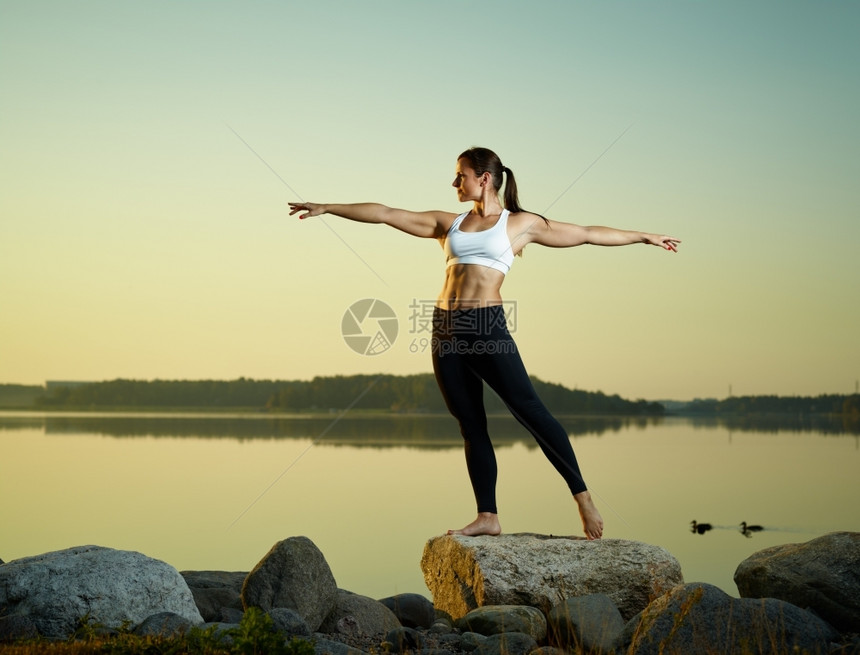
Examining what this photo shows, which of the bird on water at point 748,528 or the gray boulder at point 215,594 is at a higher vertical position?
the gray boulder at point 215,594

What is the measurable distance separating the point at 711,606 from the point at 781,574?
189 centimetres

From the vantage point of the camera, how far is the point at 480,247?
276 inches

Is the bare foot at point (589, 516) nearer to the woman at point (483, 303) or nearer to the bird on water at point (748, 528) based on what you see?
the woman at point (483, 303)

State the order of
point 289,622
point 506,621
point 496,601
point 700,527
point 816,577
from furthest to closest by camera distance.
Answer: point 700,527
point 496,601
point 816,577
point 506,621
point 289,622

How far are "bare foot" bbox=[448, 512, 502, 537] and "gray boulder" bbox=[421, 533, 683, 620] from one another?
0.21m

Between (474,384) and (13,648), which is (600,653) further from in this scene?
(13,648)

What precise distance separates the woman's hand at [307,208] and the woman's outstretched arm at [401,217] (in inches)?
4.5

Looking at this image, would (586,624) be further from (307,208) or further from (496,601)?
(307,208)

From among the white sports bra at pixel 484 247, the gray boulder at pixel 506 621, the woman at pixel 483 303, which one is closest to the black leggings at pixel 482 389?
the woman at pixel 483 303

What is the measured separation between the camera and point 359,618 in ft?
21.7

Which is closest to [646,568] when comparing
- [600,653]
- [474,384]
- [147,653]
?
[600,653]

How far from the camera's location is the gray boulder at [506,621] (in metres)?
6.23

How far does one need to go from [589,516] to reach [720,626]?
2.13 meters

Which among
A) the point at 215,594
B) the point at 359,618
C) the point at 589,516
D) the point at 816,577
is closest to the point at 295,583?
the point at 359,618
